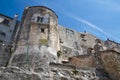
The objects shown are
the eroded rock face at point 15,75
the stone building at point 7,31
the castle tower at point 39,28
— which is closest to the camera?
the eroded rock face at point 15,75

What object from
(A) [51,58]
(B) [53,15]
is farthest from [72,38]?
(A) [51,58]

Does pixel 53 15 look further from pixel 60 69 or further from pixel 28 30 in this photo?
pixel 60 69

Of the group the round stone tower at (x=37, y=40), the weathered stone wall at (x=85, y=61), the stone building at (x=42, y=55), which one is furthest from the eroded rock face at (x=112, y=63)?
the round stone tower at (x=37, y=40)

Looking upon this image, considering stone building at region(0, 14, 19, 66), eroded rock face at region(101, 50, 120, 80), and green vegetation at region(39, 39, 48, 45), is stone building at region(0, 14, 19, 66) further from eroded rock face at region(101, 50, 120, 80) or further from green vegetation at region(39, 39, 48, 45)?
eroded rock face at region(101, 50, 120, 80)

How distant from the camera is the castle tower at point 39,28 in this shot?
22.8 m

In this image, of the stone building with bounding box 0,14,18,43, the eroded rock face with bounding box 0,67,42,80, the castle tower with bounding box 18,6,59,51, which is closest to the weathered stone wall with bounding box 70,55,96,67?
the castle tower with bounding box 18,6,59,51

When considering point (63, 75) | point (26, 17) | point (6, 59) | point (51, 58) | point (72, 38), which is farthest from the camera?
point (72, 38)

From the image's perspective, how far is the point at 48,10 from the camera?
87.5 feet

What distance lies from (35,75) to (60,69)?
10.1 ft

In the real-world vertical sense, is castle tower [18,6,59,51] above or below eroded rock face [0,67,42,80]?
above

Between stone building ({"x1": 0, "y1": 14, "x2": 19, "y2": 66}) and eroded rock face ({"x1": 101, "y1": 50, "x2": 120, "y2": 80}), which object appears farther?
stone building ({"x1": 0, "y1": 14, "x2": 19, "y2": 66})

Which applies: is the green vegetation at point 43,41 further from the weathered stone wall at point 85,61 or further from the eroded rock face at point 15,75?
the eroded rock face at point 15,75

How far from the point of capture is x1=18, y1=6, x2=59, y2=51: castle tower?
74.7 ft

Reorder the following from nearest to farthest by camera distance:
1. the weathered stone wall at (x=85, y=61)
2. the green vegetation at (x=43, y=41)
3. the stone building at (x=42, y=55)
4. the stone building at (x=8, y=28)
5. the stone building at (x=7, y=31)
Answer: the stone building at (x=42, y=55), the weathered stone wall at (x=85, y=61), the green vegetation at (x=43, y=41), the stone building at (x=7, y=31), the stone building at (x=8, y=28)
